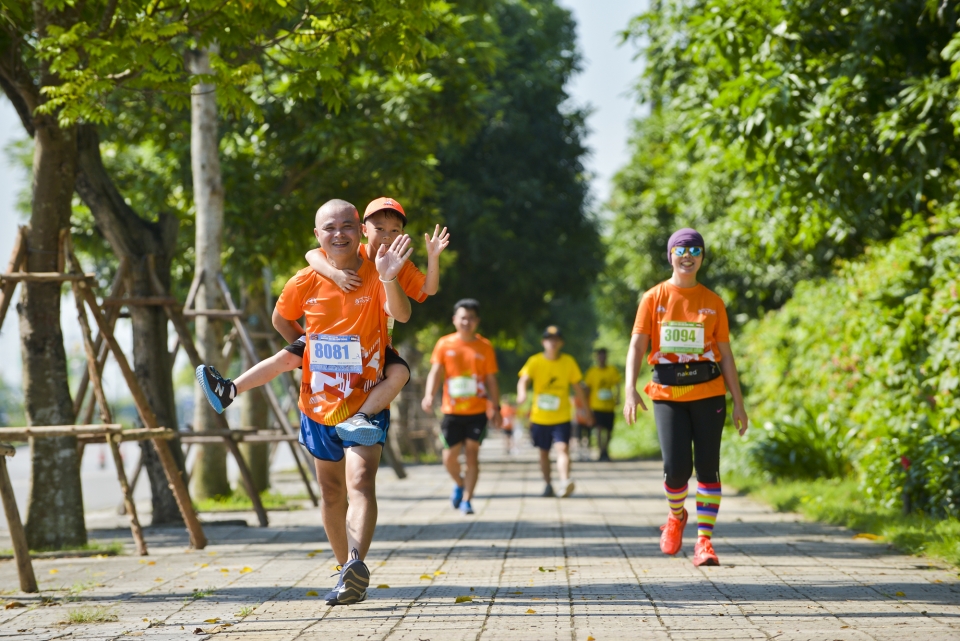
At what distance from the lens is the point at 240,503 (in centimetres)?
1311

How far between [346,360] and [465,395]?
19.3 ft

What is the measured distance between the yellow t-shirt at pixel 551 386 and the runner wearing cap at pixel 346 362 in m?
8.11

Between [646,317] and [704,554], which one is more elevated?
[646,317]

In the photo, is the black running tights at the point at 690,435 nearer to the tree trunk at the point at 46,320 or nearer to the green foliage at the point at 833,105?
the green foliage at the point at 833,105

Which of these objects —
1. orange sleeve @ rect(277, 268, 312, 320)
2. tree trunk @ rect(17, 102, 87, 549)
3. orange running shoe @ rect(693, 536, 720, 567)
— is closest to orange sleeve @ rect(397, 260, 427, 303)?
orange sleeve @ rect(277, 268, 312, 320)

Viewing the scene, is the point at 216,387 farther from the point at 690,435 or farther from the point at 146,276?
the point at 146,276

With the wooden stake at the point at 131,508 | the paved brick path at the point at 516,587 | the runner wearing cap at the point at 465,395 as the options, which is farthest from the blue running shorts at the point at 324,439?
the runner wearing cap at the point at 465,395

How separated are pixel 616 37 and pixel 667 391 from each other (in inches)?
295

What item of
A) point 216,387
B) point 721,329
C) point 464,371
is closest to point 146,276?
point 464,371

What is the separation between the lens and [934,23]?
9.84 m

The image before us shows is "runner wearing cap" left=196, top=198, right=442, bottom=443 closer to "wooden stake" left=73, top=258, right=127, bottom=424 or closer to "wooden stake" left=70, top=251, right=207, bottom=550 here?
"wooden stake" left=70, top=251, right=207, bottom=550

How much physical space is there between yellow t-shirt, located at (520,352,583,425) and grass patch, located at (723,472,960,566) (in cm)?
238

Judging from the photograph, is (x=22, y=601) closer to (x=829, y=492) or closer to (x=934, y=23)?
(x=829, y=492)

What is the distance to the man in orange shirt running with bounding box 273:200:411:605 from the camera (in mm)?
5477
